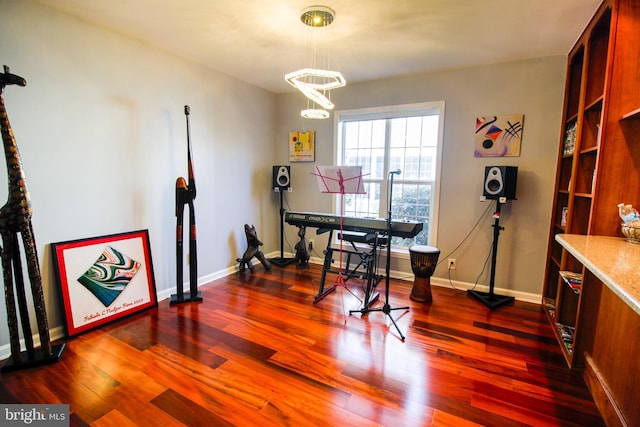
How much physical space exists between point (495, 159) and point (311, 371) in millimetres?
2756

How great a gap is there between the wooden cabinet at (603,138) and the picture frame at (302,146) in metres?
2.78

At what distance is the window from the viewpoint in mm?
3551

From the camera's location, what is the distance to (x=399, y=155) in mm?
3736

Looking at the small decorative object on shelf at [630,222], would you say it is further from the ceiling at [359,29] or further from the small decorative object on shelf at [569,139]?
the ceiling at [359,29]

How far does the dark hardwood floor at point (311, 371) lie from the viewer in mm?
1632

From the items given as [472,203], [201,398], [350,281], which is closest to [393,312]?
[350,281]

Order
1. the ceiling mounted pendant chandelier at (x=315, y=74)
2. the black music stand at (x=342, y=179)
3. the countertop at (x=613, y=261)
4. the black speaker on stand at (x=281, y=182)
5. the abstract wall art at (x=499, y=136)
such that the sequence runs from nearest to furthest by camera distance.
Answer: the countertop at (x=613, y=261)
the ceiling mounted pendant chandelier at (x=315, y=74)
the black music stand at (x=342, y=179)
the abstract wall art at (x=499, y=136)
the black speaker on stand at (x=281, y=182)

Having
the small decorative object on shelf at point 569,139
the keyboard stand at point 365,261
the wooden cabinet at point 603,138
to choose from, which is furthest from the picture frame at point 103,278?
the small decorative object on shelf at point 569,139

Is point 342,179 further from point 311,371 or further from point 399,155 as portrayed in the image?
point 311,371

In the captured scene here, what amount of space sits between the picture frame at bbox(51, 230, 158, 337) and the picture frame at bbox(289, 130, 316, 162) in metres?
2.21

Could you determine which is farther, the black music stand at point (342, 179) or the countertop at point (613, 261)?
the black music stand at point (342, 179)

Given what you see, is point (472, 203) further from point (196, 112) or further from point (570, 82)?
point (196, 112)

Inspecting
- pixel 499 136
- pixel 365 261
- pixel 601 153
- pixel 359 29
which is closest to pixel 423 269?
pixel 365 261

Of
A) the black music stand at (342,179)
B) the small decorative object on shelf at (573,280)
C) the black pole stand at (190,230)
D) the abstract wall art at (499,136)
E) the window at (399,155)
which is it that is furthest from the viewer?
the window at (399,155)
